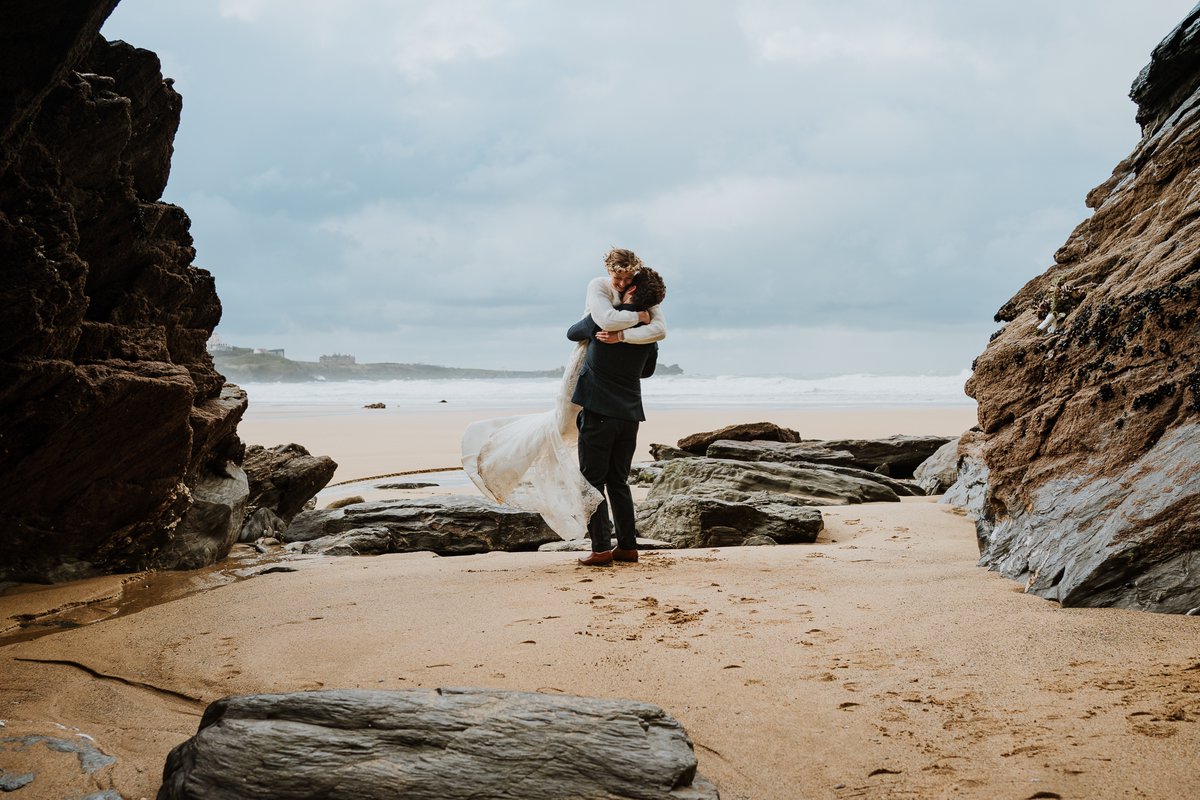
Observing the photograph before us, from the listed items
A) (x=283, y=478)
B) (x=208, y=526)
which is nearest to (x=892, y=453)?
(x=283, y=478)

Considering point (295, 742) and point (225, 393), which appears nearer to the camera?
point (295, 742)

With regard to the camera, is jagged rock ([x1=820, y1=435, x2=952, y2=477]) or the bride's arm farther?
jagged rock ([x1=820, y1=435, x2=952, y2=477])

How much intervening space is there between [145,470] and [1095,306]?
243 inches

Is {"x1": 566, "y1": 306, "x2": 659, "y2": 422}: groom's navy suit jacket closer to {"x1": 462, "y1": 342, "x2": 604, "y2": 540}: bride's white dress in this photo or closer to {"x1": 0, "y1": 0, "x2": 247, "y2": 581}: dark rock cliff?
{"x1": 462, "y1": 342, "x2": 604, "y2": 540}: bride's white dress

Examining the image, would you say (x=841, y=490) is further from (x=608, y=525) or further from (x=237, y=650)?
(x=237, y=650)

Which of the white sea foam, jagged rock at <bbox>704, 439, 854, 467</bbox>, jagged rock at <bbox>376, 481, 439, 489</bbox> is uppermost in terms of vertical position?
the white sea foam

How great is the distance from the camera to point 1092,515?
433cm

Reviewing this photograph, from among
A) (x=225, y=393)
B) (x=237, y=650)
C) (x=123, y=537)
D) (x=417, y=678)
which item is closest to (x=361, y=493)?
(x=225, y=393)

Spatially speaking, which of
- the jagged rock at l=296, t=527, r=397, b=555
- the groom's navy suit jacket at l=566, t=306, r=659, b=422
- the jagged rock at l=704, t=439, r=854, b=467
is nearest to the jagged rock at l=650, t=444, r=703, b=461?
the jagged rock at l=704, t=439, r=854, b=467

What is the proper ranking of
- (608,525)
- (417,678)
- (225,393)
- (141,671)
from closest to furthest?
(417,678), (141,671), (608,525), (225,393)

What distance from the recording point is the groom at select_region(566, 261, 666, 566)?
655cm

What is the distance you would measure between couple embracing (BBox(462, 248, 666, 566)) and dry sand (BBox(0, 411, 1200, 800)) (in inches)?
25.8

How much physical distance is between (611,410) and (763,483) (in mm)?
4534

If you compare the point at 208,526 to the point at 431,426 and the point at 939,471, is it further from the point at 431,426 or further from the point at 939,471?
the point at 431,426
